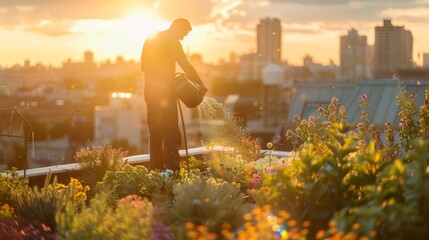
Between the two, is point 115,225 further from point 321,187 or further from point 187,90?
point 187,90

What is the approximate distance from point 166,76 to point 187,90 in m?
0.50

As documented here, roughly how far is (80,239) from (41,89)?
125890 millimetres

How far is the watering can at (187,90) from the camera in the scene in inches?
440

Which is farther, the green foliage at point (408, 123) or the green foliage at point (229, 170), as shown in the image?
the green foliage at point (408, 123)

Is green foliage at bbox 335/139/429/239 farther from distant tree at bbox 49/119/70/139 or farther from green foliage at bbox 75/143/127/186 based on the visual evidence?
distant tree at bbox 49/119/70/139

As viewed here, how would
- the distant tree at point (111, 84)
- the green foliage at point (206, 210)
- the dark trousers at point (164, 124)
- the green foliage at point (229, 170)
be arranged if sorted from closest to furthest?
the green foliage at point (206, 210) → the green foliage at point (229, 170) → the dark trousers at point (164, 124) → the distant tree at point (111, 84)

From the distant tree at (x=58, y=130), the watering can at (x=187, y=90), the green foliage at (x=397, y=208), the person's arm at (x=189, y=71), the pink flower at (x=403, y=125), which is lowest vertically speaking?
the distant tree at (x=58, y=130)

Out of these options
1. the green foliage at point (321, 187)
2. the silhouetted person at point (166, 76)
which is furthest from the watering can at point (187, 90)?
the green foliage at point (321, 187)

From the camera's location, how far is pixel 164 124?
37.7 feet

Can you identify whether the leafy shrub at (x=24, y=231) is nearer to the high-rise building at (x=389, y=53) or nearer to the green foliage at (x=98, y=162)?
the green foliage at (x=98, y=162)

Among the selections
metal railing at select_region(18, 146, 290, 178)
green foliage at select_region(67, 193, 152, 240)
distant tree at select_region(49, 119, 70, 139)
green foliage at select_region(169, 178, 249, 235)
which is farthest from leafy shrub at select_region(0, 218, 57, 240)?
distant tree at select_region(49, 119, 70, 139)

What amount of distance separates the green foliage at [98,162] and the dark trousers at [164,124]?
0.61 m

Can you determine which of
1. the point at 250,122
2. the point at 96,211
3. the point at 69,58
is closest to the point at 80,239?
the point at 96,211

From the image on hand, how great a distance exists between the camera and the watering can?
11.2 meters
